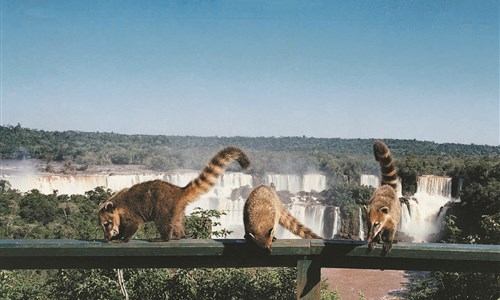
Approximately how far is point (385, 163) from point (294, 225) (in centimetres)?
73

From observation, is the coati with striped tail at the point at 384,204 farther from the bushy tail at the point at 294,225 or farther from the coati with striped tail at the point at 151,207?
the coati with striped tail at the point at 151,207

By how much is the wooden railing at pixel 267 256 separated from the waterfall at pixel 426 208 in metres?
37.9

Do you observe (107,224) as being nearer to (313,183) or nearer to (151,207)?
(151,207)

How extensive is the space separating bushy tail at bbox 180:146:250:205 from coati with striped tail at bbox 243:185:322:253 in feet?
1.24

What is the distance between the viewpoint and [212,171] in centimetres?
340

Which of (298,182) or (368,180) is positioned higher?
(368,180)

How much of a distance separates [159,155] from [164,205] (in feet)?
161

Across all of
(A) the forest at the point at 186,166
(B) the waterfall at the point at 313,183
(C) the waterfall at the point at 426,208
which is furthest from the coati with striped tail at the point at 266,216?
(B) the waterfall at the point at 313,183

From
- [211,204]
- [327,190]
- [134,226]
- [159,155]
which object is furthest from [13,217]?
[134,226]

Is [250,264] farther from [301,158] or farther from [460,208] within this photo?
[301,158]

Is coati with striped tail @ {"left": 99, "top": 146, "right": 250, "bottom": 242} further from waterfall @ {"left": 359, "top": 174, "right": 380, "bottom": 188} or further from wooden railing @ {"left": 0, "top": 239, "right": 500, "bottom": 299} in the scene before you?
waterfall @ {"left": 359, "top": 174, "right": 380, "bottom": 188}

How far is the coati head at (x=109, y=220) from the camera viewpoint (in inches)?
137

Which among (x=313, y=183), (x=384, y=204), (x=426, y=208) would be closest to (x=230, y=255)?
(x=384, y=204)

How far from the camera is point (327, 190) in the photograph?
5028 centimetres
